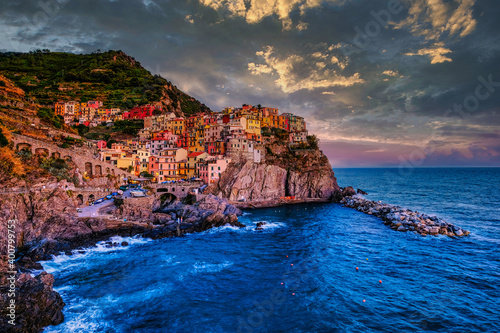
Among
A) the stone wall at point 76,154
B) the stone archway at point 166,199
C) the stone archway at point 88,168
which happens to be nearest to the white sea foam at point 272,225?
the stone archway at point 166,199

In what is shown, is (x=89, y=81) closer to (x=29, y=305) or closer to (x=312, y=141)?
(x=312, y=141)

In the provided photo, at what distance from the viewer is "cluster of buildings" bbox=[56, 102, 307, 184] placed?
62562 millimetres

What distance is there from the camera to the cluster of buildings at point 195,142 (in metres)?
62.6

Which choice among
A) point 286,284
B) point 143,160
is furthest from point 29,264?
point 143,160

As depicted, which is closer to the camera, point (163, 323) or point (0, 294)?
point (0, 294)

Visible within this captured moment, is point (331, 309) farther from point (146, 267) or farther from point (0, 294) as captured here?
point (0, 294)

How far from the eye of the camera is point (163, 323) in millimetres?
17703

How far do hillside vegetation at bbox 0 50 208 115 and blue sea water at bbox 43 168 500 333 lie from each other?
94.2 meters

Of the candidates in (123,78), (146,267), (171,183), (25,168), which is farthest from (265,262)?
(123,78)

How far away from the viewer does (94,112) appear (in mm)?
99875

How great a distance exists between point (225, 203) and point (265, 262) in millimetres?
25570

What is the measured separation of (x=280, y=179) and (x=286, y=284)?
4766cm

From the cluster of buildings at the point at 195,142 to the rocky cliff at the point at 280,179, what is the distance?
3.36 metres

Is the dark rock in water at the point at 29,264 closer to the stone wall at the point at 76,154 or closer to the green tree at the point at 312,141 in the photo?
the stone wall at the point at 76,154
